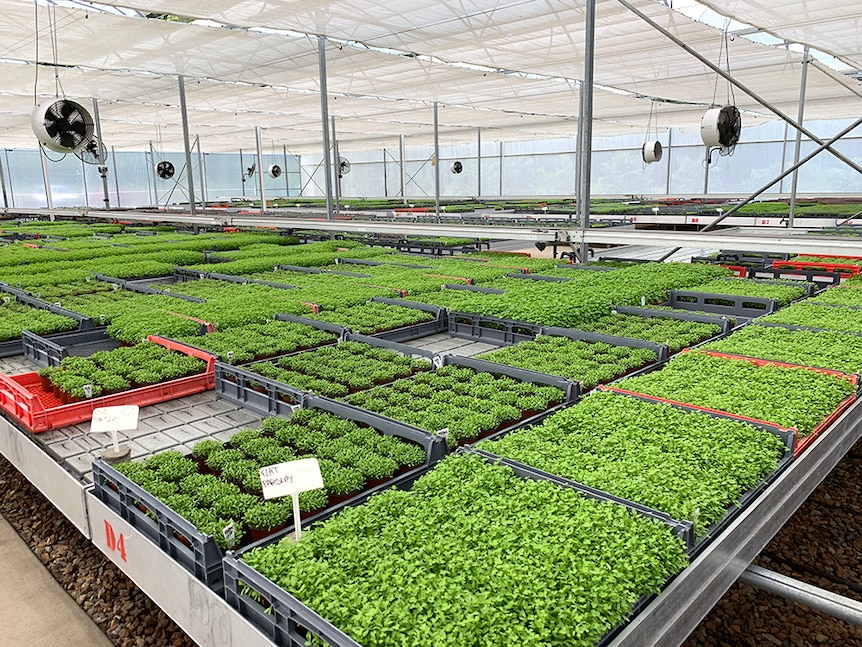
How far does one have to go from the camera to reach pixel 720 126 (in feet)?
29.6

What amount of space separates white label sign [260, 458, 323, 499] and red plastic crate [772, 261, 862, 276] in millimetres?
8546

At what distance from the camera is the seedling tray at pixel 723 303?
6707 millimetres

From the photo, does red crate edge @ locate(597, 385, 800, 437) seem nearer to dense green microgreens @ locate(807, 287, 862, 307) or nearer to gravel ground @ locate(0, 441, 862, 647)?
gravel ground @ locate(0, 441, 862, 647)

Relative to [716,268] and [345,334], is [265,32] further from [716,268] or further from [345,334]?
[716,268]

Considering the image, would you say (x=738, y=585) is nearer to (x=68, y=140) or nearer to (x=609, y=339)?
(x=609, y=339)

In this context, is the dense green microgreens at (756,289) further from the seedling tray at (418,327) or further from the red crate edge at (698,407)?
the red crate edge at (698,407)

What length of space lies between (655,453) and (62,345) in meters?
5.36

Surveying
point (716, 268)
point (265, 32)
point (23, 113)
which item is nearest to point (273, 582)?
point (716, 268)

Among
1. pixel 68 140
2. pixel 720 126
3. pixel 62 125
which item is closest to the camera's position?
pixel 720 126

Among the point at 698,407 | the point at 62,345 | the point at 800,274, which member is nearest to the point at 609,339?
the point at 698,407

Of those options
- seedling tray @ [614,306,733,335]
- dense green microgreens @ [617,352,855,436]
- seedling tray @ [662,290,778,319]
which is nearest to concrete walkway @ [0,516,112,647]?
dense green microgreens @ [617,352,855,436]

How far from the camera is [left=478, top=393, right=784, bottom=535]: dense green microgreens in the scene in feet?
9.20

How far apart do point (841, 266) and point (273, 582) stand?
29.8ft

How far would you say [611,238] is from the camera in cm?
736
